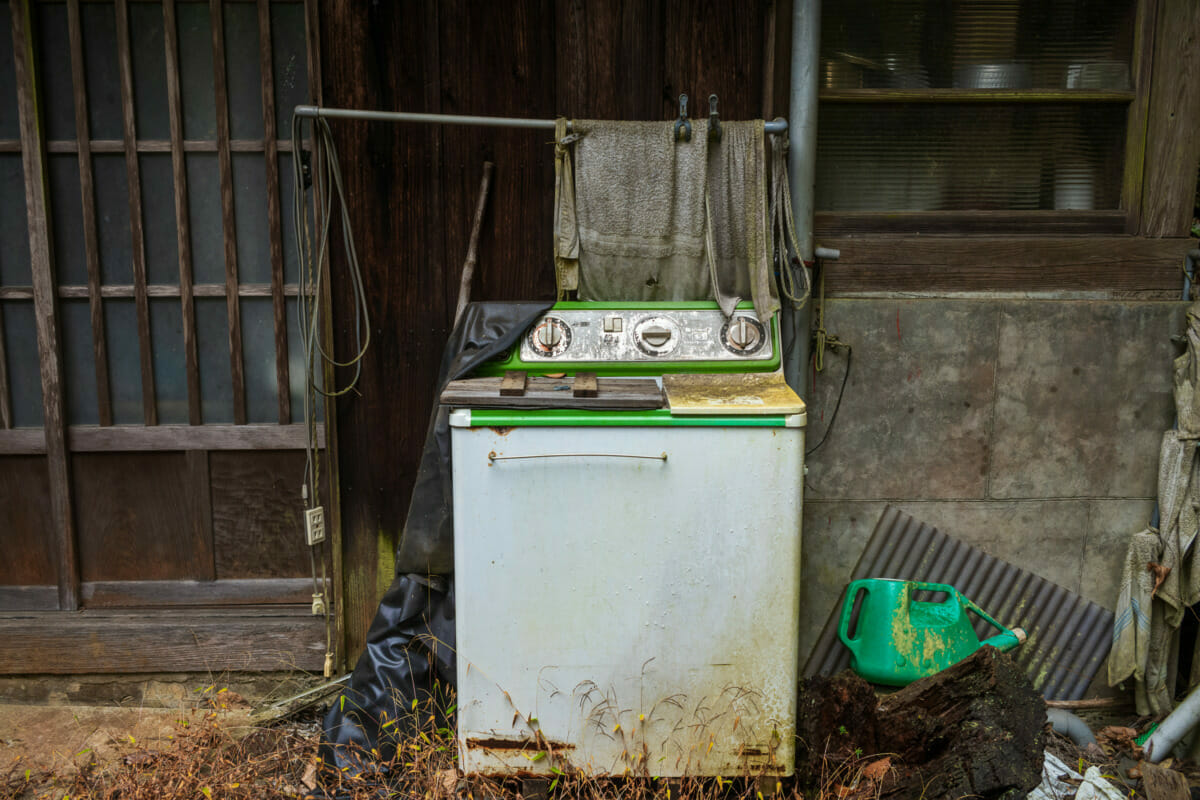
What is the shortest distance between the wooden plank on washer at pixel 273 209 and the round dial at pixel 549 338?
93cm

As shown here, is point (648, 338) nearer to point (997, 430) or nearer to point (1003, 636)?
point (997, 430)

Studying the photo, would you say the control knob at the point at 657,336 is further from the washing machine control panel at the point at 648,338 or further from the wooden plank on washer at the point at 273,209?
the wooden plank on washer at the point at 273,209

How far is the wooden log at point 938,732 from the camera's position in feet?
6.42

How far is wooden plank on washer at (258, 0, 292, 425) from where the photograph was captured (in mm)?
2604

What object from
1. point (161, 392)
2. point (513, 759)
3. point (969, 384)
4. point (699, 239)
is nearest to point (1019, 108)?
point (969, 384)

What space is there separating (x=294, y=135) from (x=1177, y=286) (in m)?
2.86

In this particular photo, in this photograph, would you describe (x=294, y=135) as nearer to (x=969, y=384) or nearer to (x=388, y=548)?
(x=388, y=548)

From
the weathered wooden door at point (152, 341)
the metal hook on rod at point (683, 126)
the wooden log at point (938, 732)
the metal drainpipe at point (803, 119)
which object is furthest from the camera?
the weathered wooden door at point (152, 341)

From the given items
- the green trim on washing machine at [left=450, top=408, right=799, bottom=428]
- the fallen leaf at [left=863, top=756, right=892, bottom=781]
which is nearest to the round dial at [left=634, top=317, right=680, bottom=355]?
the green trim on washing machine at [left=450, top=408, right=799, bottom=428]

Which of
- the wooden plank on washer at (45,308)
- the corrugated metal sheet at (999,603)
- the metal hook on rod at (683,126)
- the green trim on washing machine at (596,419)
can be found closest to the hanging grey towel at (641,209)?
the metal hook on rod at (683,126)

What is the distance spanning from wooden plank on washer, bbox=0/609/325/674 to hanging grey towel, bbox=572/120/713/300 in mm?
1570

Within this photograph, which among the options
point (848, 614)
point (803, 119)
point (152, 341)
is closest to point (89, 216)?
point (152, 341)

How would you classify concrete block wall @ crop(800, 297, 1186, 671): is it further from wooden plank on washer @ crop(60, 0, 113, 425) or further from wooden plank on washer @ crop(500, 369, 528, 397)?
wooden plank on washer @ crop(60, 0, 113, 425)

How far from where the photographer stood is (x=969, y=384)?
2.77 m
